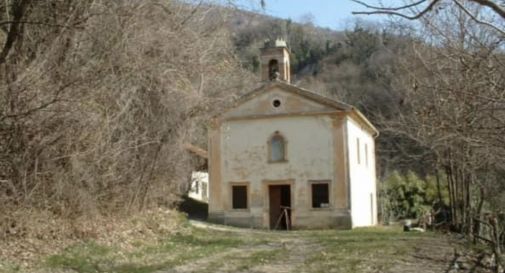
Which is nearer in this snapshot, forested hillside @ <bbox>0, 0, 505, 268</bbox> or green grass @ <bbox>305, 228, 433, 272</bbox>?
forested hillside @ <bbox>0, 0, 505, 268</bbox>

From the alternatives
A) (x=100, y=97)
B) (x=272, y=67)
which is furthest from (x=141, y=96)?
(x=272, y=67)

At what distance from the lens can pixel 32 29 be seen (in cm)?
1271

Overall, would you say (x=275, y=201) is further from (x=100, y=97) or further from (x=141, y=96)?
(x=100, y=97)

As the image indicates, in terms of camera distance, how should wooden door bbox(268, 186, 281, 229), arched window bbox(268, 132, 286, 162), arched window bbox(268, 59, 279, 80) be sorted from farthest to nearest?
arched window bbox(268, 59, 279, 80)
wooden door bbox(268, 186, 281, 229)
arched window bbox(268, 132, 286, 162)

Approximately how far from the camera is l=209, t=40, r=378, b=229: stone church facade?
27891 millimetres

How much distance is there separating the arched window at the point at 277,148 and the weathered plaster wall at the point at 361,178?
9.92 feet

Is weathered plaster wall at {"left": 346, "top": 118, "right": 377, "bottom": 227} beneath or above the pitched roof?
beneath

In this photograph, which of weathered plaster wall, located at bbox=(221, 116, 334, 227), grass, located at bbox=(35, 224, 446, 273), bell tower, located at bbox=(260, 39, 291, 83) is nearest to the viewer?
grass, located at bbox=(35, 224, 446, 273)

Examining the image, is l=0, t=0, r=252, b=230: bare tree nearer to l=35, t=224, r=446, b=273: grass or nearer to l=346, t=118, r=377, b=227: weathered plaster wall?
l=35, t=224, r=446, b=273: grass

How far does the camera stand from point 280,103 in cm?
2881

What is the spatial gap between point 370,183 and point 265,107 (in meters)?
9.60

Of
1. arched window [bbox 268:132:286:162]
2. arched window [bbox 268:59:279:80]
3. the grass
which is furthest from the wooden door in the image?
the grass

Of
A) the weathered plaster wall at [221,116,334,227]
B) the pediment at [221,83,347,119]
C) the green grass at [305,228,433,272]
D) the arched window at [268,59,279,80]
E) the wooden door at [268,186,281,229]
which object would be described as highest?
the arched window at [268,59,279,80]

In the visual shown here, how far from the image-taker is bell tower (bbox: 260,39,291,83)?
31981 millimetres
